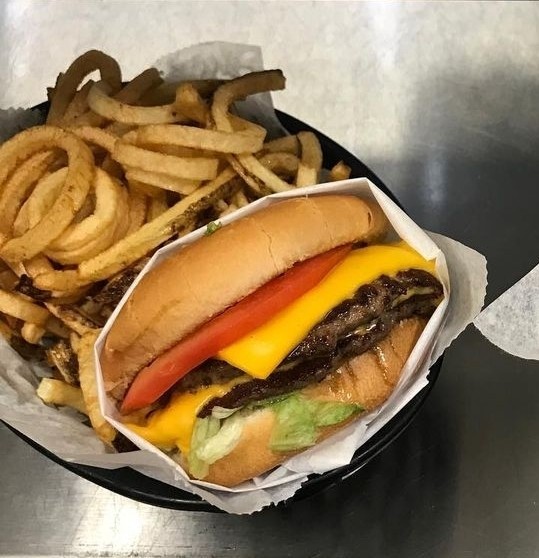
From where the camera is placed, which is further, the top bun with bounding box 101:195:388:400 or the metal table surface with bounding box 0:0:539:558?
the metal table surface with bounding box 0:0:539:558

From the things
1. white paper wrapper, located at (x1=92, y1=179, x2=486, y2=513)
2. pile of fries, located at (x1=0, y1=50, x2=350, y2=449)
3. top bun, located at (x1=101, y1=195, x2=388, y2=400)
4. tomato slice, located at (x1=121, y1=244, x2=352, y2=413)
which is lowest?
white paper wrapper, located at (x1=92, y1=179, x2=486, y2=513)

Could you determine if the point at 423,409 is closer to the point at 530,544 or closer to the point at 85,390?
the point at 530,544

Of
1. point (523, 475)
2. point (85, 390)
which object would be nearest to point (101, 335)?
point (85, 390)

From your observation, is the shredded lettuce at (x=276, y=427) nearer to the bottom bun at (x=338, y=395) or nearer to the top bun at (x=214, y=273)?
the bottom bun at (x=338, y=395)

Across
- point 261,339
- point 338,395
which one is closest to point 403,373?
point 338,395

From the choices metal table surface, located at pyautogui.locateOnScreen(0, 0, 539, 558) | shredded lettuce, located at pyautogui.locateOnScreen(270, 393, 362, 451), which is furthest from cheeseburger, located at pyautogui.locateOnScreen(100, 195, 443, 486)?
metal table surface, located at pyautogui.locateOnScreen(0, 0, 539, 558)

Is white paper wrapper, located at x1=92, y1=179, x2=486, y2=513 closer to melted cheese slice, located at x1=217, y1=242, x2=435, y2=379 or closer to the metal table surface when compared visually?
melted cheese slice, located at x1=217, y1=242, x2=435, y2=379

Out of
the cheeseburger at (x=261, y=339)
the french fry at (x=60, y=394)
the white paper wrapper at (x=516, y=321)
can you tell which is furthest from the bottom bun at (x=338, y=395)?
the french fry at (x=60, y=394)
